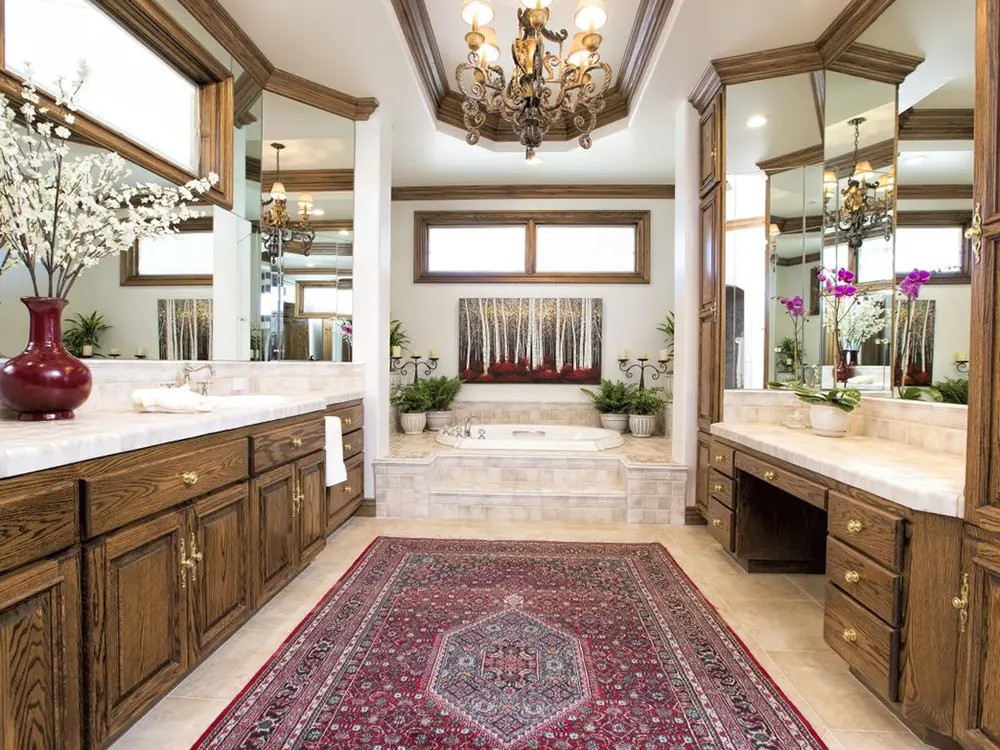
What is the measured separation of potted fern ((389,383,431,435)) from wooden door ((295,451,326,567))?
2.01 meters

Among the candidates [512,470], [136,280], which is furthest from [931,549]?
[136,280]

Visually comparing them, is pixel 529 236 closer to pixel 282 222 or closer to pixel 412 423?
pixel 412 423

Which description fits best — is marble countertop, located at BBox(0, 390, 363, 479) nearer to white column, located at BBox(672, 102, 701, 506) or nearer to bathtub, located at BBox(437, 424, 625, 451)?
bathtub, located at BBox(437, 424, 625, 451)

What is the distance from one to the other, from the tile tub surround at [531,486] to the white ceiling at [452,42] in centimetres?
243

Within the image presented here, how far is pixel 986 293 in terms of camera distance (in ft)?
4.01

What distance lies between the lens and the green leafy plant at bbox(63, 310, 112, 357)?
1.91m

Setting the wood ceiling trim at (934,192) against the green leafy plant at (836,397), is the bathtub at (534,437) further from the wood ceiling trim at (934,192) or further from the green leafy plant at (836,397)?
the wood ceiling trim at (934,192)

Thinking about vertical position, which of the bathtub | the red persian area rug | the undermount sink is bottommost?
the red persian area rug

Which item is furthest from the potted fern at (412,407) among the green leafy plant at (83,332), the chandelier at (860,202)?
the chandelier at (860,202)

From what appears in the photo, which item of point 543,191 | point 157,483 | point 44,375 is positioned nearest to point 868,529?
point 157,483

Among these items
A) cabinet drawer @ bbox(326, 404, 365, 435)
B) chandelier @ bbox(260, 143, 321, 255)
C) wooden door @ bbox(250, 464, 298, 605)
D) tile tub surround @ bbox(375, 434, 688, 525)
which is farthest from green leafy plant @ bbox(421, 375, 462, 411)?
wooden door @ bbox(250, 464, 298, 605)

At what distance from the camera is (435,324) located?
5129mm

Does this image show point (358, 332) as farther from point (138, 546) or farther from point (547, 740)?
point (547, 740)

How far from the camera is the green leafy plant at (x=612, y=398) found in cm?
478
